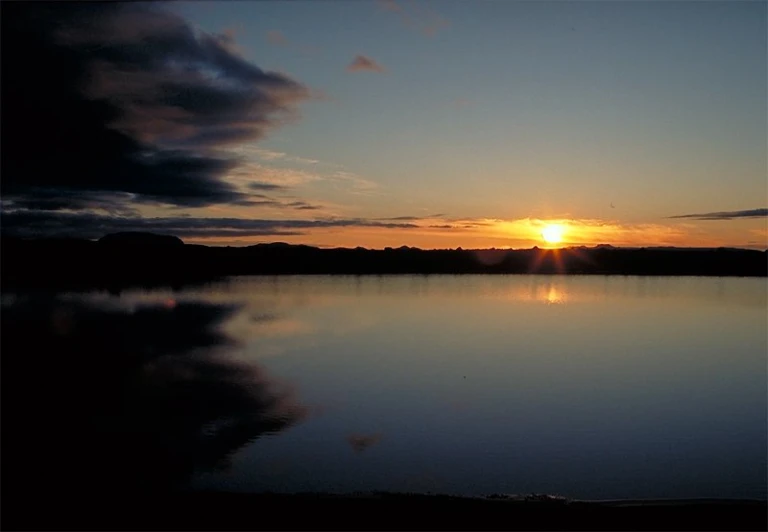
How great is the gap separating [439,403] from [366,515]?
10803mm

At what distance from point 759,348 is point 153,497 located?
1206 inches

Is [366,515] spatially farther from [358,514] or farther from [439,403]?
[439,403]

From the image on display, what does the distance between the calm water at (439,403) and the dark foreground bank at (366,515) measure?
2306 mm

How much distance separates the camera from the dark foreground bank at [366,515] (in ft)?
28.2

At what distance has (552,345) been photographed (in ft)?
109

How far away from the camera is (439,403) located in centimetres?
1958

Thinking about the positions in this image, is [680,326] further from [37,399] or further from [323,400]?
[37,399]

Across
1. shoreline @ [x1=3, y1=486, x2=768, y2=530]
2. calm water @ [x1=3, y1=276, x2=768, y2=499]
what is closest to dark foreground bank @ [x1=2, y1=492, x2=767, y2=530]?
shoreline @ [x1=3, y1=486, x2=768, y2=530]

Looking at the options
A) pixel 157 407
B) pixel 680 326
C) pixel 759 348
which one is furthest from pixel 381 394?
pixel 680 326

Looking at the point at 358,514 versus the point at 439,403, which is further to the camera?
the point at 439,403

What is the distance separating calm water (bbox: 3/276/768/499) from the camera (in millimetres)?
12781

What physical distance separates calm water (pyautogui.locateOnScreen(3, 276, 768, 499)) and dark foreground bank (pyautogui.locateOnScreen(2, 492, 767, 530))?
2.31 metres

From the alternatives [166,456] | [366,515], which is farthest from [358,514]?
[166,456]

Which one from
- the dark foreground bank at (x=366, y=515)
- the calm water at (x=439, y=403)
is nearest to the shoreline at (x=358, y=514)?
the dark foreground bank at (x=366, y=515)
